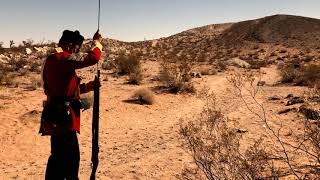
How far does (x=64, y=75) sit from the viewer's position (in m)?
4.77

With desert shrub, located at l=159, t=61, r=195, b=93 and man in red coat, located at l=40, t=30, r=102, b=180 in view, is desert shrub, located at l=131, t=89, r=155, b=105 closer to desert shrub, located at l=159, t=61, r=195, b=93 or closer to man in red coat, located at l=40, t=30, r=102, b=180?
desert shrub, located at l=159, t=61, r=195, b=93

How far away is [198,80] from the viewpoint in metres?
17.6

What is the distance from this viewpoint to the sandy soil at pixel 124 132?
292 inches

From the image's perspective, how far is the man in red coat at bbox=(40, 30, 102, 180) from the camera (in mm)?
4723

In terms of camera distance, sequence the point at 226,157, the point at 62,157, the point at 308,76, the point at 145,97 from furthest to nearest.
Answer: the point at 308,76, the point at 145,97, the point at 226,157, the point at 62,157

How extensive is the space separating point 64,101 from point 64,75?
276 mm

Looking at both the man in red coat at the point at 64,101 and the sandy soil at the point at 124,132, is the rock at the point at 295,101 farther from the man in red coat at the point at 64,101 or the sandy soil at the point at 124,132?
the man in red coat at the point at 64,101

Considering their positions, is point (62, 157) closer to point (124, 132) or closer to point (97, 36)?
point (97, 36)

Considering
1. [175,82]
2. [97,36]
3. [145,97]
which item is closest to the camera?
[97,36]

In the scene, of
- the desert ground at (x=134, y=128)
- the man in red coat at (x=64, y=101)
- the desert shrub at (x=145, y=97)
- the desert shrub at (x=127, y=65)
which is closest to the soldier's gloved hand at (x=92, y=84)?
the man in red coat at (x=64, y=101)

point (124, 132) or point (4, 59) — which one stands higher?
point (4, 59)

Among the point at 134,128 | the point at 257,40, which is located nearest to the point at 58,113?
the point at 134,128

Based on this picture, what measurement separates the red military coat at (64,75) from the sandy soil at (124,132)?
2.24 metres

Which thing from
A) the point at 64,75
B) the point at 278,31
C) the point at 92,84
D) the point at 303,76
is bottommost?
the point at 303,76
